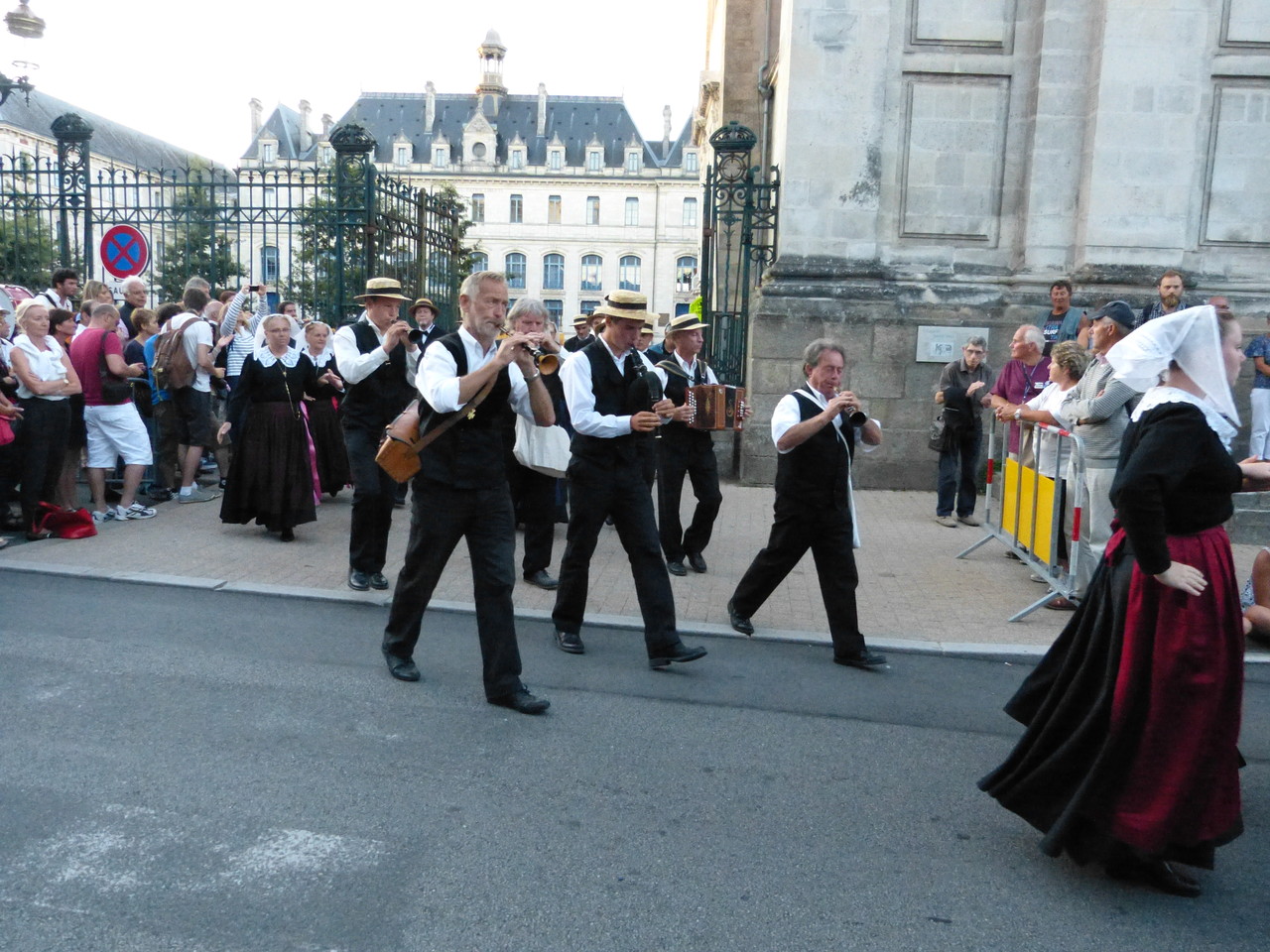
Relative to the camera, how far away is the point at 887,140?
39.1 ft

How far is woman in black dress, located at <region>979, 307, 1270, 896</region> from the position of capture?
3.37m

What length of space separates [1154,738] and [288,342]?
23.6 ft

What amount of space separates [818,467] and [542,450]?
181cm

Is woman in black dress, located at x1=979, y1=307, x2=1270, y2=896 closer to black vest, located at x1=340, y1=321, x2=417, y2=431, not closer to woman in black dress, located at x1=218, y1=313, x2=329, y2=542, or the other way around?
black vest, located at x1=340, y1=321, x2=417, y2=431

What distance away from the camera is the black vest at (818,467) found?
579 centimetres

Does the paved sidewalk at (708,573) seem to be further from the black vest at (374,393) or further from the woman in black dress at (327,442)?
the black vest at (374,393)

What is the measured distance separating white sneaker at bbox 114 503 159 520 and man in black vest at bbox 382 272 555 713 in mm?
5384

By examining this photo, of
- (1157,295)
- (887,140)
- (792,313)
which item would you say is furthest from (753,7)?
(1157,295)

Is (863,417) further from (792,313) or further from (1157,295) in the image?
(1157,295)

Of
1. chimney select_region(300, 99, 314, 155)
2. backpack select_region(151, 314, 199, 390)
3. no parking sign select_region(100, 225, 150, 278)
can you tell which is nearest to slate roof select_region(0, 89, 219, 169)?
chimney select_region(300, 99, 314, 155)

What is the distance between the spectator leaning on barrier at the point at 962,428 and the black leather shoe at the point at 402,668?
6.17 metres

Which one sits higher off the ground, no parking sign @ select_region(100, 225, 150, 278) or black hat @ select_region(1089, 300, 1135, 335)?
no parking sign @ select_region(100, 225, 150, 278)

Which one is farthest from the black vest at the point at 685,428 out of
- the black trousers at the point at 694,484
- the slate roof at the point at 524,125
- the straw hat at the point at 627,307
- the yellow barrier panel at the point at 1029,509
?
the slate roof at the point at 524,125

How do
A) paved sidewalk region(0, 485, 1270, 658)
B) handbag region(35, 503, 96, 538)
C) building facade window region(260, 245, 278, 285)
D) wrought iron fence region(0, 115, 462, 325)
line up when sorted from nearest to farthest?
paved sidewalk region(0, 485, 1270, 658), handbag region(35, 503, 96, 538), wrought iron fence region(0, 115, 462, 325), building facade window region(260, 245, 278, 285)
